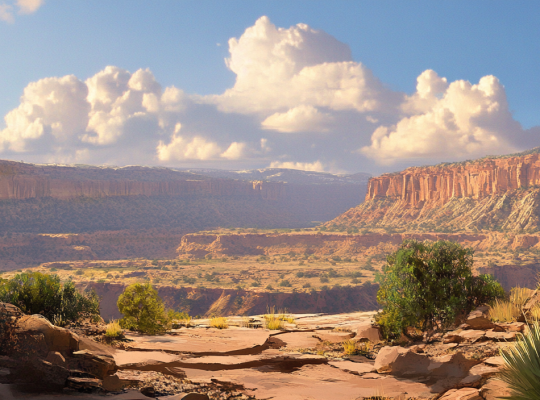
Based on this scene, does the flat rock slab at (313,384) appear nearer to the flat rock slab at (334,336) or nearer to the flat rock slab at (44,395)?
the flat rock slab at (44,395)

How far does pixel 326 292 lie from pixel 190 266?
28977 millimetres

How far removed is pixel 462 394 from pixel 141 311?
30.6 feet

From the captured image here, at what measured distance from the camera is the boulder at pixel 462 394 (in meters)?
6.16

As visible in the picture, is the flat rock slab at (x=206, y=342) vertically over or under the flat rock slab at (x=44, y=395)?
under

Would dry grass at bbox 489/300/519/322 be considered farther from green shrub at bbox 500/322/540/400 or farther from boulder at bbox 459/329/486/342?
green shrub at bbox 500/322/540/400

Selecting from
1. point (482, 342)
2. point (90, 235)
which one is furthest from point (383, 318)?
point (90, 235)

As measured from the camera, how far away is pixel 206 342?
11.4m

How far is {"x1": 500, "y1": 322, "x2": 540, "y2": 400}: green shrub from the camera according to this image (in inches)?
189

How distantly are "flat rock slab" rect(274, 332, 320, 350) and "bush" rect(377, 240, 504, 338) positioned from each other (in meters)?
2.16

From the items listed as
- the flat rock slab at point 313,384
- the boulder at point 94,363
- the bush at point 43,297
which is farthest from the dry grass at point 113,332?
the boulder at point 94,363

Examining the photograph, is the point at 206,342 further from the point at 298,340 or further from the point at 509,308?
the point at 509,308

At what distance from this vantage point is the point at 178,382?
24.5 feet

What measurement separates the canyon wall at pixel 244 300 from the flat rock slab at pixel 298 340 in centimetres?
3084

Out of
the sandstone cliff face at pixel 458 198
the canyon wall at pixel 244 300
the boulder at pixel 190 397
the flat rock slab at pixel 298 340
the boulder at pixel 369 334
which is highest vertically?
the sandstone cliff face at pixel 458 198
